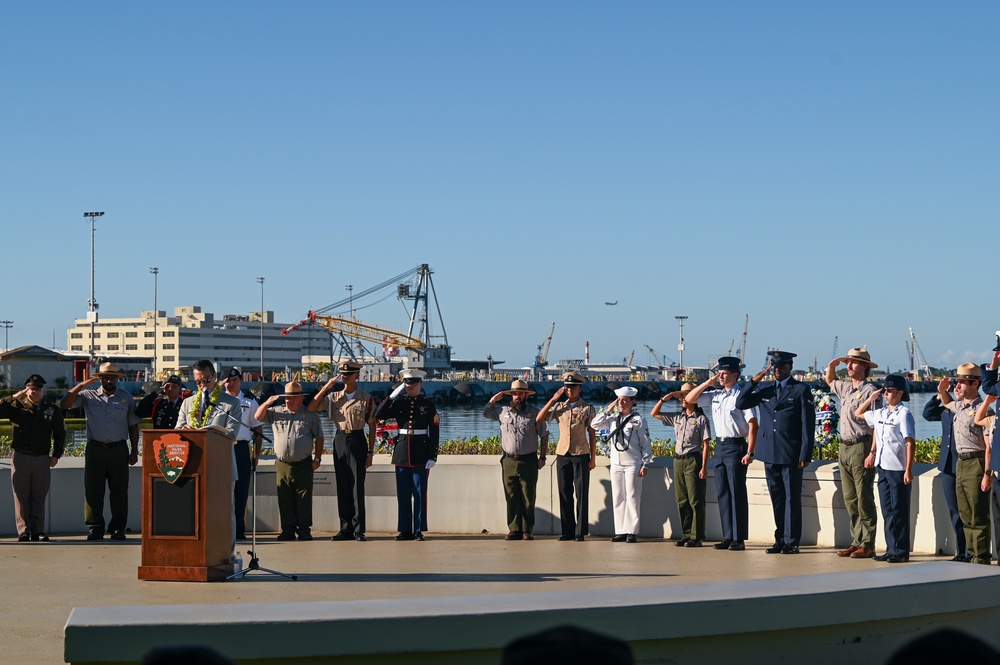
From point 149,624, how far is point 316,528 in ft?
26.2

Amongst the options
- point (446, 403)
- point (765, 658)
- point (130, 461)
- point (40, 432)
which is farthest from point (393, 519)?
point (446, 403)

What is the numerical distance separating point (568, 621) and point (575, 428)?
6.78 metres

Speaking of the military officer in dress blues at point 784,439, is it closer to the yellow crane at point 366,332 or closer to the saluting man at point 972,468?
the saluting man at point 972,468

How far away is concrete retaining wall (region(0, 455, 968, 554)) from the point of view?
11.7 m

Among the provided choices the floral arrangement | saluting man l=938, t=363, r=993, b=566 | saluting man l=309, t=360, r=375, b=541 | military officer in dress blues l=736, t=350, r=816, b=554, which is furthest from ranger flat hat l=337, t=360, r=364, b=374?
saluting man l=938, t=363, r=993, b=566

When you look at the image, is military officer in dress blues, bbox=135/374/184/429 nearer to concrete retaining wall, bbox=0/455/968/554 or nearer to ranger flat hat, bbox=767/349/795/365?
concrete retaining wall, bbox=0/455/968/554

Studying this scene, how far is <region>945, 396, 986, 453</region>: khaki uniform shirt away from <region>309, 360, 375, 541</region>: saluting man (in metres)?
5.50

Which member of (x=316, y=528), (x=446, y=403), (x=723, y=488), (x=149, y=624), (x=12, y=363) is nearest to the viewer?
(x=149, y=624)

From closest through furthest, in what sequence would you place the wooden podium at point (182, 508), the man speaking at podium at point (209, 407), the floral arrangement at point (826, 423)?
1. the wooden podium at point (182, 508)
2. the man speaking at podium at point (209, 407)
3. the floral arrangement at point (826, 423)

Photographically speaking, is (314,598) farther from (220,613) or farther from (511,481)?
(511,481)

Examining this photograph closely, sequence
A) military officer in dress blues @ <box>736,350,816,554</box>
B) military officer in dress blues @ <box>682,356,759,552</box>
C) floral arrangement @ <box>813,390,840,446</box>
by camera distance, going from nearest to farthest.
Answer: military officer in dress blues @ <box>736,350,816,554</box> → military officer in dress blues @ <box>682,356,759,552</box> → floral arrangement @ <box>813,390,840,446</box>

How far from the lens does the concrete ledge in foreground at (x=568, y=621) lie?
507 centimetres

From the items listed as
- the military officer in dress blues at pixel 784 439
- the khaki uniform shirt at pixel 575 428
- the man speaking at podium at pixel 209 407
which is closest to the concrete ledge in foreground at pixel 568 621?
the man speaking at podium at pixel 209 407

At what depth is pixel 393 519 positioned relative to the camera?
12.8 meters
